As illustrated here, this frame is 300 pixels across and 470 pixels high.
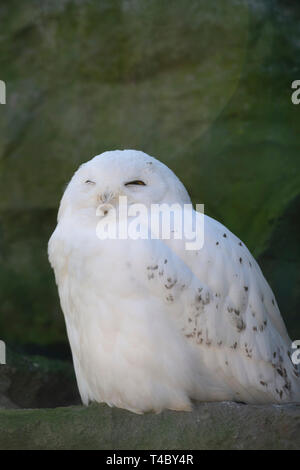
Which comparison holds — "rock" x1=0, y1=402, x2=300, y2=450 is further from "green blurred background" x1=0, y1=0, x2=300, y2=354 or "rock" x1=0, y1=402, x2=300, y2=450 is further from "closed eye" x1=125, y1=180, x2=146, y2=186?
"green blurred background" x1=0, y1=0, x2=300, y2=354

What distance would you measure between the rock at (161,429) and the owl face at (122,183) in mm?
989

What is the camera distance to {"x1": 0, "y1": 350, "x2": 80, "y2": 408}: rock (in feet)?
15.5

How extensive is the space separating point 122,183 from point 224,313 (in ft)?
2.46

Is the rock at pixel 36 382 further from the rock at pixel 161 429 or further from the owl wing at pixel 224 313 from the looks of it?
the owl wing at pixel 224 313

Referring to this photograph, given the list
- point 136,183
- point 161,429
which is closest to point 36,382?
point 136,183

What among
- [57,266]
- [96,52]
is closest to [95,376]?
[57,266]

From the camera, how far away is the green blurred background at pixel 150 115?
205 inches

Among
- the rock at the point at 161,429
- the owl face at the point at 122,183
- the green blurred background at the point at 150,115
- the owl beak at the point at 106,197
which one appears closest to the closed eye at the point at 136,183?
the owl face at the point at 122,183

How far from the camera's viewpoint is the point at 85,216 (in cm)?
378

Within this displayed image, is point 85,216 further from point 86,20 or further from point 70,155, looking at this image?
point 86,20

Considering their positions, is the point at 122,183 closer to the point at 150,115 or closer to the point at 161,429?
the point at 161,429

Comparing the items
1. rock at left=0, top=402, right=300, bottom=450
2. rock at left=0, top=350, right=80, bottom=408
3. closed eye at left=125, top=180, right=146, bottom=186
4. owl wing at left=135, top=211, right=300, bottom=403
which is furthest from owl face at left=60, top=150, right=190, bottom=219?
rock at left=0, top=350, right=80, bottom=408

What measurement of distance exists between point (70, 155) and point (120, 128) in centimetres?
38

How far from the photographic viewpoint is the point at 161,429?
319 cm
